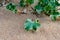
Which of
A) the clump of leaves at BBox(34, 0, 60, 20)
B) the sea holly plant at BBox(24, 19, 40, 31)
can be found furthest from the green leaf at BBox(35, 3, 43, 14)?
the sea holly plant at BBox(24, 19, 40, 31)

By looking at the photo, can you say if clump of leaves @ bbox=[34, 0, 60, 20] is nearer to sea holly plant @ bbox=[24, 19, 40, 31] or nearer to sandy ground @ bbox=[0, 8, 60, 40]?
sandy ground @ bbox=[0, 8, 60, 40]

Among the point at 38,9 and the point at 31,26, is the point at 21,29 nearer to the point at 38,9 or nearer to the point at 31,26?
the point at 31,26

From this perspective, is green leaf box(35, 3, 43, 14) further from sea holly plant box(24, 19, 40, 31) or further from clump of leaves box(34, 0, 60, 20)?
sea holly plant box(24, 19, 40, 31)

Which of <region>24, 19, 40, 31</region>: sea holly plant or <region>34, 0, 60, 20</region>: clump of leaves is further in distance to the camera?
<region>34, 0, 60, 20</region>: clump of leaves

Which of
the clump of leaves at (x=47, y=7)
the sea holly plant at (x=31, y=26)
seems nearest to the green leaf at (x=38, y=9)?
the clump of leaves at (x=47, y=7)

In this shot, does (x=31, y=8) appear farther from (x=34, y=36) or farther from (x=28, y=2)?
(x=34, y=36)

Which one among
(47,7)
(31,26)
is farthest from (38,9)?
(31,26)

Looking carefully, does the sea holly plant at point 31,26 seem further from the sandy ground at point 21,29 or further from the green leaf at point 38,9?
the green leaf at point 38,9

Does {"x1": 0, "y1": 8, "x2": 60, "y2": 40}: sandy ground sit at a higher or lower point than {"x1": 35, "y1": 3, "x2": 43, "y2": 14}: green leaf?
lower
